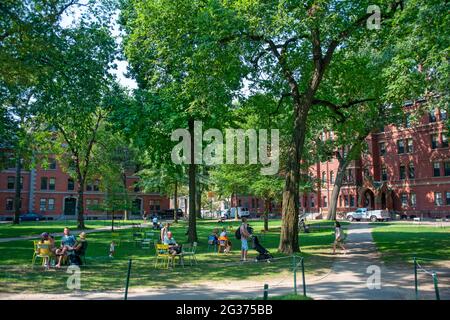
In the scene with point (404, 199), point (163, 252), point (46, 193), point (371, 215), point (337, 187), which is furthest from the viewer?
point (46, 193)

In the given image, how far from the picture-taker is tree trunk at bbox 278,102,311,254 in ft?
61.6

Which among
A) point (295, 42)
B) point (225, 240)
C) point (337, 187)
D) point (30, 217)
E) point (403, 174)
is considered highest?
point (295, 42)

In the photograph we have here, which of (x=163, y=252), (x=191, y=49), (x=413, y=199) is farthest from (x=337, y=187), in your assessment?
(x=163, y=252)

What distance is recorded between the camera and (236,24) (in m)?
17.1

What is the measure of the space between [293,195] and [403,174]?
44598mm

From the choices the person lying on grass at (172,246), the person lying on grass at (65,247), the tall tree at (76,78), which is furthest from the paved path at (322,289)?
the tall tree at (76,78)

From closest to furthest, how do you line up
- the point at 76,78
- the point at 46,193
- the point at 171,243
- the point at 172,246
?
the point at 172,246 < the point at 171,243 < the point at 76,78 < the point at 46,193

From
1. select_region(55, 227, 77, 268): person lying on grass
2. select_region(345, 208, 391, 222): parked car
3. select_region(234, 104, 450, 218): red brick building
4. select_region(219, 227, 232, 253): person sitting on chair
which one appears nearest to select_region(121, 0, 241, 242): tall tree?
select_region(219, 227, 232, 253): person sitting on chair

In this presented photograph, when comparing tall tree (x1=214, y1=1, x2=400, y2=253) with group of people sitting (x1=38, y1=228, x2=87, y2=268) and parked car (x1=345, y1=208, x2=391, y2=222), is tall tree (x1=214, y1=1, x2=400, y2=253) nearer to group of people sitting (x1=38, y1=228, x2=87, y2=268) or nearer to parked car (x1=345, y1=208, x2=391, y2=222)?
group of people sitting (x1=38, y1=228, x2=87, y2=268)

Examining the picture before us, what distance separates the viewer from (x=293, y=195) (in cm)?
1892

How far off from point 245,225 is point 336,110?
840 centimetres

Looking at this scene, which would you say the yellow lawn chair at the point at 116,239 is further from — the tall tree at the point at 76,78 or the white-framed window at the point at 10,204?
the white-framed window at the point at 10,204

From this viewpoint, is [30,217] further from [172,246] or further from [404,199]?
[172,246]

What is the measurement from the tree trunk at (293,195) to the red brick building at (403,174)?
97.5 feet
